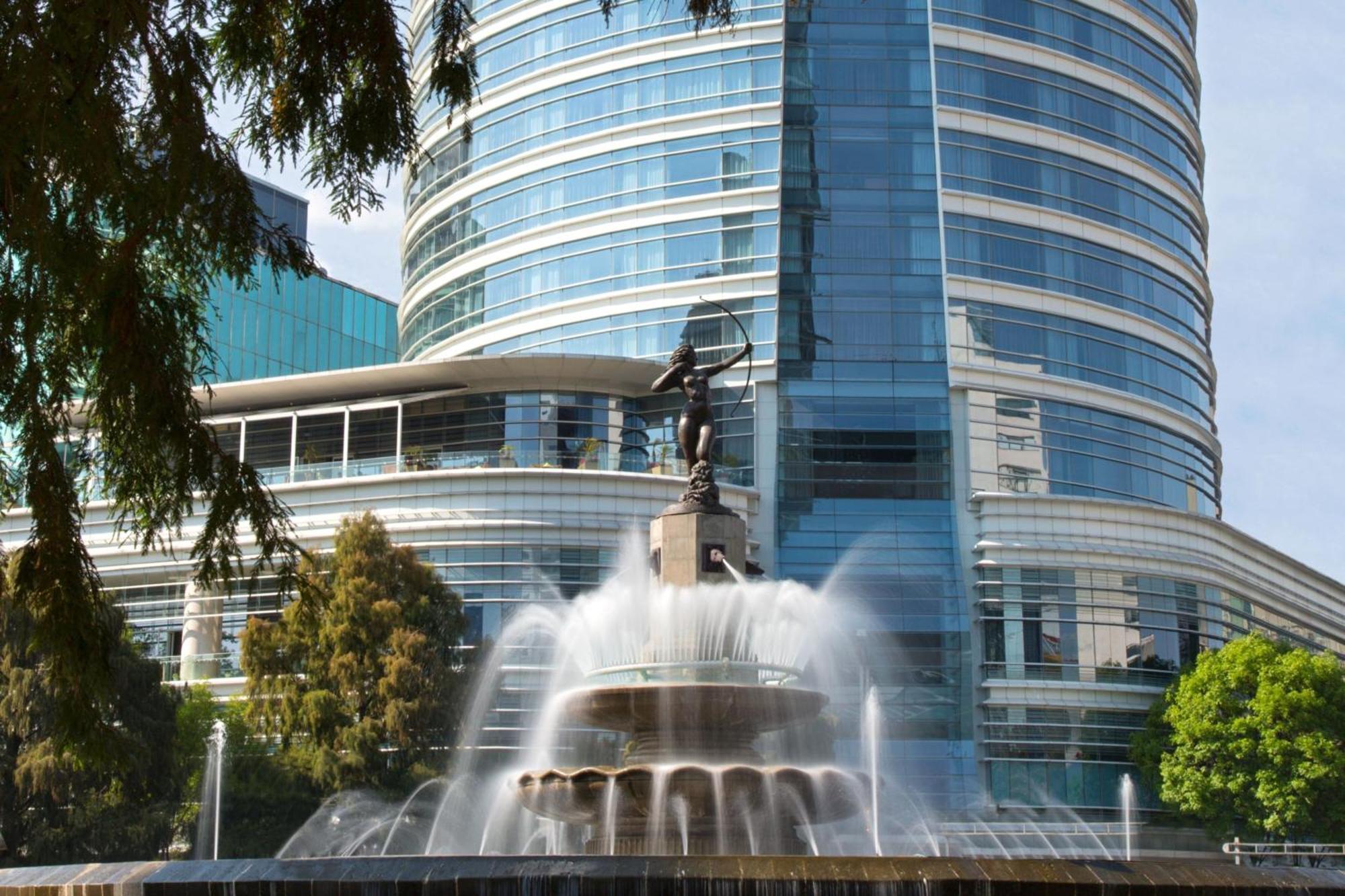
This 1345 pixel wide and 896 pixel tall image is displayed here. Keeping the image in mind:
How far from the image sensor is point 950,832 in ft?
154

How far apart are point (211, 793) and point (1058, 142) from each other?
120 ft

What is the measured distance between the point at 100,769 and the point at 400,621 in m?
28.7

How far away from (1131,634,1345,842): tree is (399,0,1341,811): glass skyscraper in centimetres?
473

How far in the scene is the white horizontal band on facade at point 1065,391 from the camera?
186ft

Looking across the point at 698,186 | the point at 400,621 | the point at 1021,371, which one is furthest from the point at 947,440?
the point at 400,621

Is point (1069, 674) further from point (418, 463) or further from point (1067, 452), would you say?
point (418, 463)

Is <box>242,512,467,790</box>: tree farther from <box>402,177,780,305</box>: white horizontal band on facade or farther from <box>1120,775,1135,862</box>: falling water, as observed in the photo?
<box>402,177,780,305</box>: white horizontal band on facade

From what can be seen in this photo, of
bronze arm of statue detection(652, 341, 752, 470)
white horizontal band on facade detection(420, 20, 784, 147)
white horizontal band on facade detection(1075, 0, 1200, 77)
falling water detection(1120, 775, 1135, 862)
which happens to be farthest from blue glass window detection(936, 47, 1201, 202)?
bronze arm of statue detection(652, 341, 752, 470)

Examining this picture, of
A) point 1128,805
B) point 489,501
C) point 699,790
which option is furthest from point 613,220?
point 699,790

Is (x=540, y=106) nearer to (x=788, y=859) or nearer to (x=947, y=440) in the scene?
(x=947, y=440)

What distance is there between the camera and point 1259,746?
44.8 m

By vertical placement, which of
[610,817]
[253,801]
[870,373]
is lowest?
[253,801]

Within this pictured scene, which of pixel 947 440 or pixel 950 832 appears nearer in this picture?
pixel 950 832

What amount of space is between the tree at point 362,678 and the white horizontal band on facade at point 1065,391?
23.1 m
